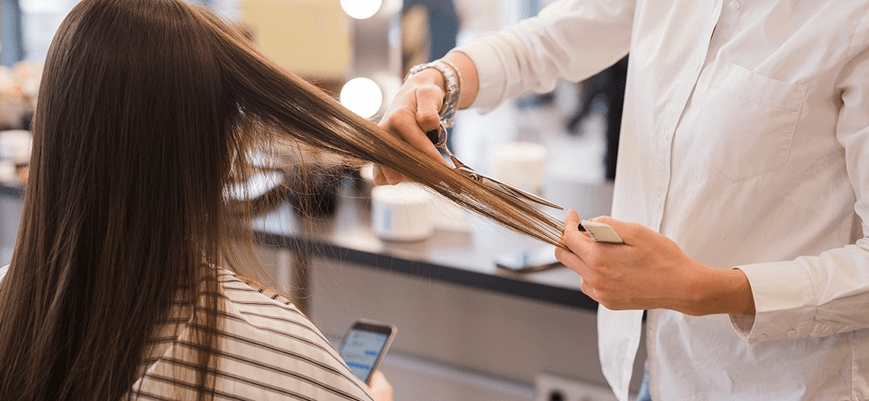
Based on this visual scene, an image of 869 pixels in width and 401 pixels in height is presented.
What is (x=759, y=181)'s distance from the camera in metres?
0.75

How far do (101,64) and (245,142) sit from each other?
16cm

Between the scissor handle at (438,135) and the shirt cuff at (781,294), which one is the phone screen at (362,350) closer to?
the scissor handle at (438,135)

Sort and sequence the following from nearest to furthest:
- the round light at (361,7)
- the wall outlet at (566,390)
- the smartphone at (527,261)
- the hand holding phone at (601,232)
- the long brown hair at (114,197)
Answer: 1. the long brown hair at (114,197)
2. the hand holding phone at (601,232)
3. the smartphone at (527,261)
4. the wall outlet at (566,390)
5. the round light at (361,7)

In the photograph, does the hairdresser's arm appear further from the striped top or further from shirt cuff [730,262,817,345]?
shirt cuff [730,262,817,345]

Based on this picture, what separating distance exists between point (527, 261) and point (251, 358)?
0.75 m

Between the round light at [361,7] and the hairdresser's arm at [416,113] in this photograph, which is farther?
the round light at [361,7]

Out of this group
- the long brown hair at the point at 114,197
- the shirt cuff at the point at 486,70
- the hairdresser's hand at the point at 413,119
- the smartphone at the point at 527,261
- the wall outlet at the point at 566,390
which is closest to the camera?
the long brown hair at the point at 114,197

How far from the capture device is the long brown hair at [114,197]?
1.75ft

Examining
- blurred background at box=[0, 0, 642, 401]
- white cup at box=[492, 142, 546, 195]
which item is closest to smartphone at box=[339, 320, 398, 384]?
blurred background at box=[0, 0, 642, 401]

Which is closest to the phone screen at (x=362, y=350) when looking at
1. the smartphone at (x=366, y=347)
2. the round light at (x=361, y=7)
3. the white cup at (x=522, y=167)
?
the smartphone at (x=366, y=347)

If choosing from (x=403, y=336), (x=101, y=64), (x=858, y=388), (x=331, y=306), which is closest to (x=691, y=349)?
(x=858, y=388)

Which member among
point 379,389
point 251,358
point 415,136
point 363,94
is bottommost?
point 379,389

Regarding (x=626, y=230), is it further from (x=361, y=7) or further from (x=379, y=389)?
(x=361, y=7)

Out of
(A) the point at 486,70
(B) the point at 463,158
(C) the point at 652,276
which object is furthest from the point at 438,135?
(B) the point at 463,158
